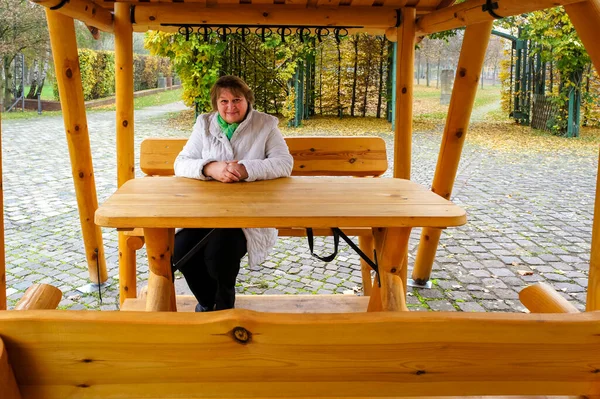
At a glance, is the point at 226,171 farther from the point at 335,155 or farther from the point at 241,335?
the point at 241,335

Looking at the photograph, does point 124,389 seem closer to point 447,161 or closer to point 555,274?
point 447,161

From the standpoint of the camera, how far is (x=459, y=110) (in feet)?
13.5

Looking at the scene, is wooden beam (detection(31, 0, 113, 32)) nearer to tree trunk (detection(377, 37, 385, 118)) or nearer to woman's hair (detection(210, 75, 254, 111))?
woman's hair (detection(210, 75, 254, 111))

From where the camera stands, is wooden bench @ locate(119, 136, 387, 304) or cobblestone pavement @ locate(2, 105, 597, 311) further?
cobblestone pavement @ locate(2, 105, 597, 311)

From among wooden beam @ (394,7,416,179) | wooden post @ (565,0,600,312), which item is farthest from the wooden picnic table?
wooden beam @ (394,7,416,179)

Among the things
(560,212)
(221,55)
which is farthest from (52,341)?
(221,55)

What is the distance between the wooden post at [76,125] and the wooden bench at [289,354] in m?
3.05

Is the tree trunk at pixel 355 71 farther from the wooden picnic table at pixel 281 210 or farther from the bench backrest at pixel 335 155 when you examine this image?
the wooden picnic table at pixel 281 210

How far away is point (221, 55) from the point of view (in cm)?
1450

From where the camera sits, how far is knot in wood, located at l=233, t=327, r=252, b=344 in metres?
1.26

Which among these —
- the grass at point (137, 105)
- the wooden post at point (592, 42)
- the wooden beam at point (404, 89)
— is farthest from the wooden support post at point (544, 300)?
the grass at point (137, 105)

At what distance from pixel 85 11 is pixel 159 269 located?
67.2 inches

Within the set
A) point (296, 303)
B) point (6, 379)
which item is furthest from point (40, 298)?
point (296, 303)

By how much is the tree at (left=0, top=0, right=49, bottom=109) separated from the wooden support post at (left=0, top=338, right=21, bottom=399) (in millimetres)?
19533
